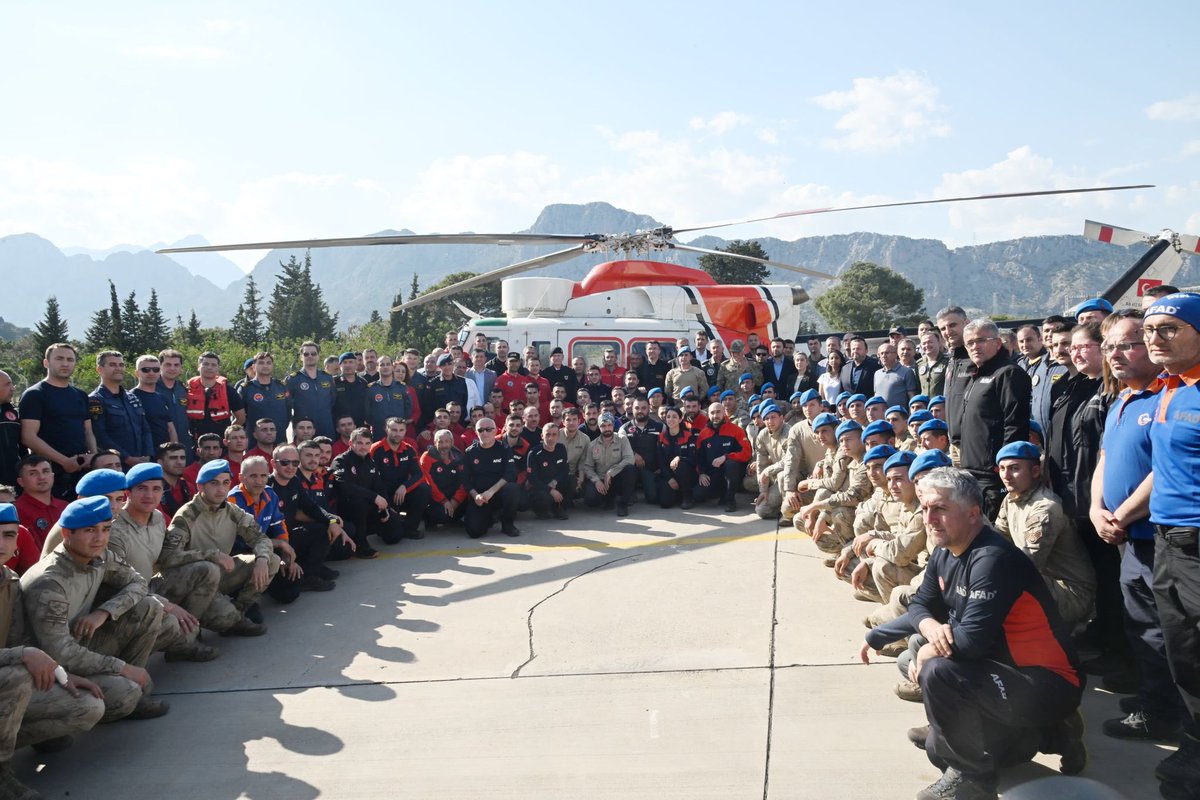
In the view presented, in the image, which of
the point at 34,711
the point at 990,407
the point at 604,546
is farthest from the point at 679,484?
the point at 34,711

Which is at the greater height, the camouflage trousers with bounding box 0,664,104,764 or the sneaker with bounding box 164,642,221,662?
the camouflage trousers with bounding box 0,664,104,764

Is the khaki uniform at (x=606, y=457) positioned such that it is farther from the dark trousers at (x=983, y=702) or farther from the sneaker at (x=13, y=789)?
the sneaker at (x=13, y=789)

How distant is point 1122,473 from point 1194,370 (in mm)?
599

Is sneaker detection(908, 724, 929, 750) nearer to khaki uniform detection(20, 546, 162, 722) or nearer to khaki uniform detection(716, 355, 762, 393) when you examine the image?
khaki uniform detection(20, 546, 162, 722)

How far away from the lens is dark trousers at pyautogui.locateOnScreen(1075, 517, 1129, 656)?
12.9ft

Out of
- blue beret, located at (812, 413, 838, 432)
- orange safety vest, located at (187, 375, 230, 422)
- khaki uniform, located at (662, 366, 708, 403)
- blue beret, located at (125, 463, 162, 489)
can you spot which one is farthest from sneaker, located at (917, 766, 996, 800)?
khaki uniform, located at (662, 366, 708, 403)

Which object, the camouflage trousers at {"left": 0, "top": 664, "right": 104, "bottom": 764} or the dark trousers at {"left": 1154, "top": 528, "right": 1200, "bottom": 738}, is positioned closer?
the dark trousers at {"left": 1154, "top": 528, "right": 1200, "bottom": 738}

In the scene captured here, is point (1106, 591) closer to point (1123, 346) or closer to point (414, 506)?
point (1123, 346)

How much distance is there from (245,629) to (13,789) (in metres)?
1.94

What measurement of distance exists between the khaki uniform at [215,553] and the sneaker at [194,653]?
0.18m

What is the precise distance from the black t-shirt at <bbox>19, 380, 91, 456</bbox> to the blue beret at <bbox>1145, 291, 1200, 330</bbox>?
6.78m

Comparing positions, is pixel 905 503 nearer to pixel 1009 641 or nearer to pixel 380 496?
pixel 1009 641

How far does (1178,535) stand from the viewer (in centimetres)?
291

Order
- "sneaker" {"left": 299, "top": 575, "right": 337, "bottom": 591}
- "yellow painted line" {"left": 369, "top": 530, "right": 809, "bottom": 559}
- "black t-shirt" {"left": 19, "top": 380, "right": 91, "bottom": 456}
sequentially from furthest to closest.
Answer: "yellow painted line" {"left": 369, "top": 530, "right": 809, "bottom": 559} < "sneaker" {"left": 299, "top": 575, "right": 337, "bottom": 591} < "black t-shirt" {"left": 19, "top": 380, "right": 91, "bottom": 456}
